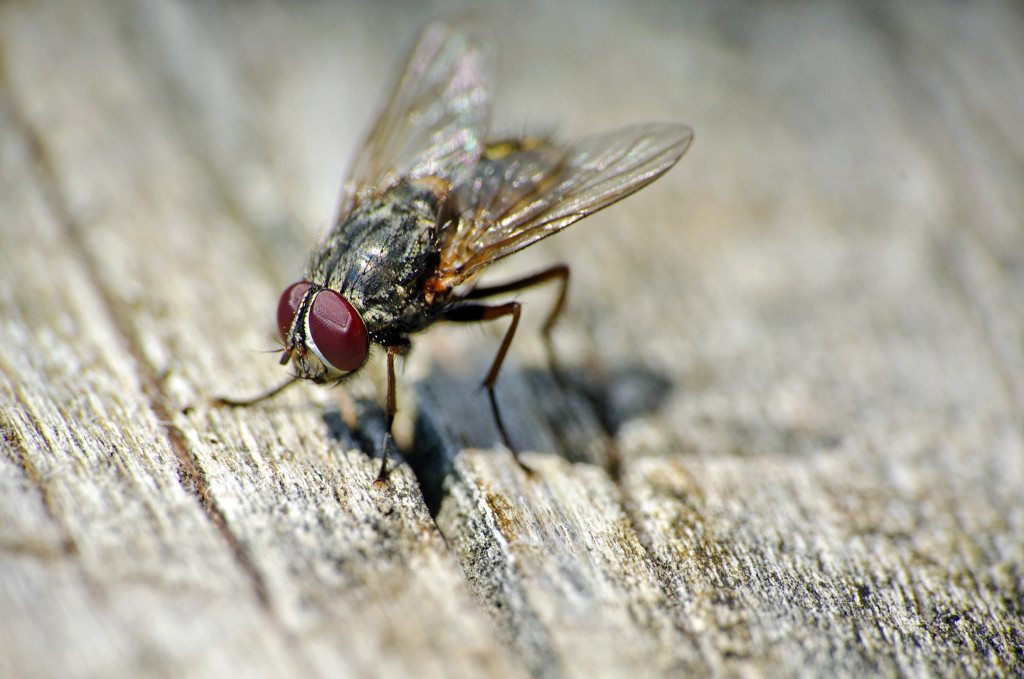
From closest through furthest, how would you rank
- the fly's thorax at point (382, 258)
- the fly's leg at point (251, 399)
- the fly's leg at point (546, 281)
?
the fly's leg at point (251, 399)
the fly's thorax at point (382, 258)
the fly's leg at point (546, 281)

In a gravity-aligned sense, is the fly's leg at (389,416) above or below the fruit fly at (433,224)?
below

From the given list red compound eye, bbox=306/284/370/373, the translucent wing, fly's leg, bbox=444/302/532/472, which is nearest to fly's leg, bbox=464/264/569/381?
fly's leg, bbox=444/302/532/472

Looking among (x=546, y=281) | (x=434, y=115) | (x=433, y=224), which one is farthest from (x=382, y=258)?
(x=434, y=115)

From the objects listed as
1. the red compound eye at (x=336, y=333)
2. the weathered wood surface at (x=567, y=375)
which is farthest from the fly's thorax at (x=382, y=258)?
the weathered wood surface at (x=567, y=375)

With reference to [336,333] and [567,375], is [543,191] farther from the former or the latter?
[336,333]

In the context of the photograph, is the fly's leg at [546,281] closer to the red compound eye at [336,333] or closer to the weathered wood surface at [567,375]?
the weathered wood surface at [567,375]

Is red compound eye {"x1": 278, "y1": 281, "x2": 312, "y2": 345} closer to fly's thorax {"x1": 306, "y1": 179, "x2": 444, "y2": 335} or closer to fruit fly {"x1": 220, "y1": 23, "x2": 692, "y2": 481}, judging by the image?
fruit fly {"x1": 220, "y1": 23, "x2": 692, "y2": 481}
